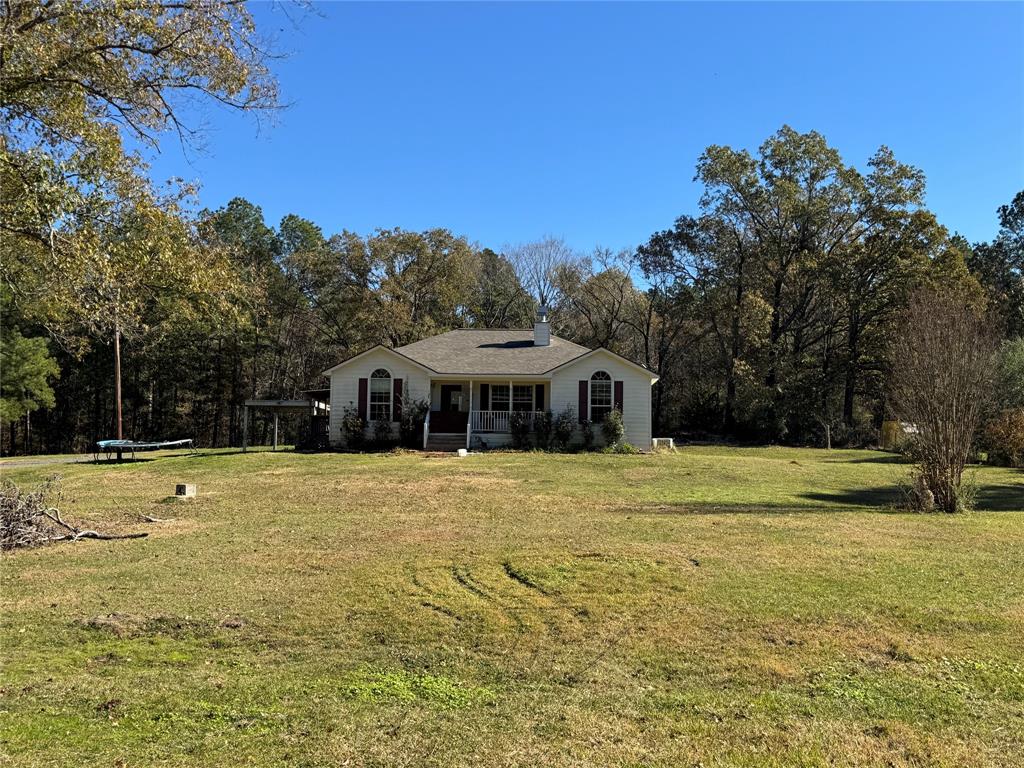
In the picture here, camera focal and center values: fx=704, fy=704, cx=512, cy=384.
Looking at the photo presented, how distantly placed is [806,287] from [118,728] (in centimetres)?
3979

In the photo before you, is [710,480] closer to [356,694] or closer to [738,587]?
[738,587]

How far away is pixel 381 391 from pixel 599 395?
26.6 ft

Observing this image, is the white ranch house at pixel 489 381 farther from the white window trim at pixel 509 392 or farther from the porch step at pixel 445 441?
the white window trim at pixel 509 392

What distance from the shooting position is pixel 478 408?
2756 cm

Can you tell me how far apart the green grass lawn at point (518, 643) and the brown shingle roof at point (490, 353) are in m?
15.8

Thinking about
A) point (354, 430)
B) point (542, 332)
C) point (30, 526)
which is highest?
point (542, 332)

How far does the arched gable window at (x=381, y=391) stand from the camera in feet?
85.7

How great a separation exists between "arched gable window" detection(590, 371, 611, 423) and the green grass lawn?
14986 millimetres

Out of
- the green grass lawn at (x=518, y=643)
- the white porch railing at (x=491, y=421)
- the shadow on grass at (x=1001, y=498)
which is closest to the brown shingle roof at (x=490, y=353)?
the white porch railing at (x=491, y=421)

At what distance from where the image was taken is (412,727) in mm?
3889

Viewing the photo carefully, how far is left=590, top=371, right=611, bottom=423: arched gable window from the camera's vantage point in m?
26.0

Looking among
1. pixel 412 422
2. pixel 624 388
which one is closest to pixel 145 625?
pixel 412 422

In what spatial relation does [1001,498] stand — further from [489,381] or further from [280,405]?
[280,405]

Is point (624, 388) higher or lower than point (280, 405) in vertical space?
higher
